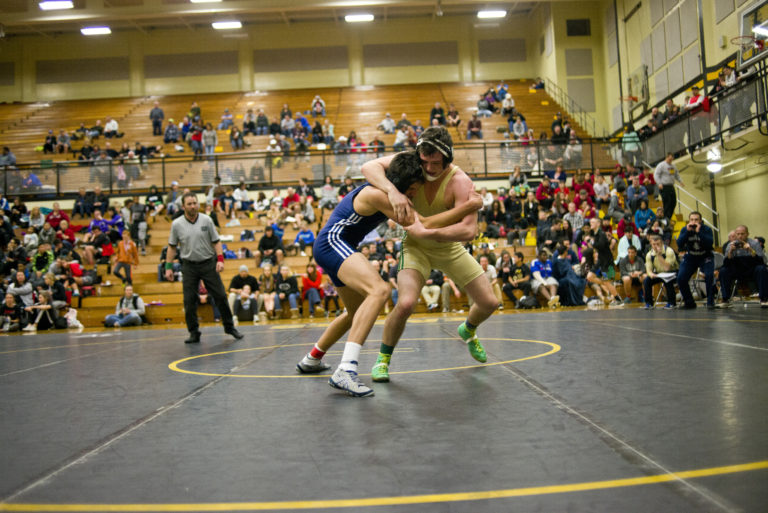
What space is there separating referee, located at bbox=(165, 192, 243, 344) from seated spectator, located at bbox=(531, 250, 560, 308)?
291 inches

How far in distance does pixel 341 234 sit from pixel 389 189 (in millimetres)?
552

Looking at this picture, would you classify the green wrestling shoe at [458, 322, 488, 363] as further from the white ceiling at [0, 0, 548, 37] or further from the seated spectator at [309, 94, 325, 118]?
the seated spectator at [309, 94, 325, 118]

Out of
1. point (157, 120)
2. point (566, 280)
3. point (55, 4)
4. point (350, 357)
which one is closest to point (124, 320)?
point (566, 280)

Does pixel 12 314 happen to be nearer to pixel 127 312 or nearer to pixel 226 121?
pixel 127 312

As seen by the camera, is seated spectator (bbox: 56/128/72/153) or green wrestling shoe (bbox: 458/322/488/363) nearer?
green wrestling shoe (bbox: 458/322/488/363)

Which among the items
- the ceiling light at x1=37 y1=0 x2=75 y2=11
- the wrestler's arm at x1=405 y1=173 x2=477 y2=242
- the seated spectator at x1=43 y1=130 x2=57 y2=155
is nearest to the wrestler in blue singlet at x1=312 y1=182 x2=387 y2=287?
the wrestler's arm at x1=405 y1=173 x2=477 y2=242

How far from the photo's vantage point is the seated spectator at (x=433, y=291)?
13.1 meters

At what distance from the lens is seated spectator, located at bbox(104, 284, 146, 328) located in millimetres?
12516

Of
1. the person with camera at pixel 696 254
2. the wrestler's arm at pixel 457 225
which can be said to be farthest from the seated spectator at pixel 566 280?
the wrestler's arm at pixel 457 225

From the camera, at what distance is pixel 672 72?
20859 mm

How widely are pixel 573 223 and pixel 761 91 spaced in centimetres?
459

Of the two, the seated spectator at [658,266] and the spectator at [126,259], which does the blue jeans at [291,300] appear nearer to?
the spectator at [126,259]

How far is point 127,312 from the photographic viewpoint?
12.6m

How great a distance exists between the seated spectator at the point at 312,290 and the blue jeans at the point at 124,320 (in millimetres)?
3225
